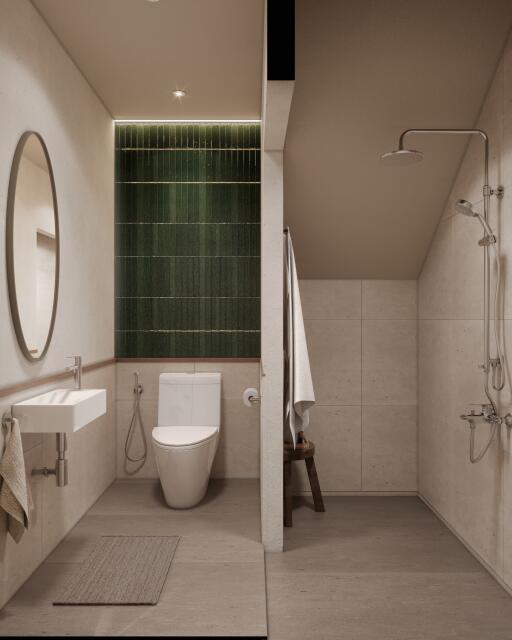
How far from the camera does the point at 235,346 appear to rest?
437cm

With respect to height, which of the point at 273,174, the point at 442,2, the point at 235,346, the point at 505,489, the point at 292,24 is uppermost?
the point at 442,2

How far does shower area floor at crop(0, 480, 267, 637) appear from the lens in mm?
2250

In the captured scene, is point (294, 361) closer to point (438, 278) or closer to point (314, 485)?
point (314, 485)

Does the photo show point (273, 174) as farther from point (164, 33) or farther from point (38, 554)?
point (38, 554)

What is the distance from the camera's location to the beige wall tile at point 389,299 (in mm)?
4055

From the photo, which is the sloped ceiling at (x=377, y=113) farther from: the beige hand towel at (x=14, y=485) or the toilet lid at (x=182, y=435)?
the beige hand towel at (x=14, y=485)

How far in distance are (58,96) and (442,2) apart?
1.92 m

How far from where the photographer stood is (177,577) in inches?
106

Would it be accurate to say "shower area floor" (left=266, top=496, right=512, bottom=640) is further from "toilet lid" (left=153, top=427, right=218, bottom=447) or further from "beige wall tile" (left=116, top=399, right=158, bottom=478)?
"beige wall tile" (left=116, top=399, right=158, bottom=478)

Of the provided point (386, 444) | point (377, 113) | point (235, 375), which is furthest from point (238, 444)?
point (377, 113)

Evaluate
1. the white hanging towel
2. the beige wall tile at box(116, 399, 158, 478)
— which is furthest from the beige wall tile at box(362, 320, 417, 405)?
the beige wall tile at box(116, 399, 158, 478)

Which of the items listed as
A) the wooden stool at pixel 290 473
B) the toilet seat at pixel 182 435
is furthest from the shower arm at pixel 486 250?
the toilet seat at pixel 182 435

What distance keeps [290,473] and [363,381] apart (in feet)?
3.06

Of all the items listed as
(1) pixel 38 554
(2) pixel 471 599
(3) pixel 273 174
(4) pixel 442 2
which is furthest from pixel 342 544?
(4) pixel 442 2
